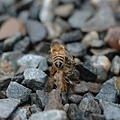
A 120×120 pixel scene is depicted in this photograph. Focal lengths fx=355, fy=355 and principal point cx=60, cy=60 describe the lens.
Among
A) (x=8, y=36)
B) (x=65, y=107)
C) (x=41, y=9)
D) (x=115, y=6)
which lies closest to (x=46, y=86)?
(x=65, y=107)

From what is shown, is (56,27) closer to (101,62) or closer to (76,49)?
(76,49)

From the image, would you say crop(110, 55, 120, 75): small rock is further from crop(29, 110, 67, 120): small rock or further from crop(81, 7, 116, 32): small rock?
crop(29, 110, 67, 120): small rock

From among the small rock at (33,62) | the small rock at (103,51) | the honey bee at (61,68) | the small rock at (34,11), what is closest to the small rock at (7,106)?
the honey bee at (61,68)

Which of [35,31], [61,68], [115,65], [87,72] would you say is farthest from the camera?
[35,31]

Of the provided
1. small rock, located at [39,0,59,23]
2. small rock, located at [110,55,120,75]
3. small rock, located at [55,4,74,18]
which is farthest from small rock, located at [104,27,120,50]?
small rock, located at [39,0,59,23]

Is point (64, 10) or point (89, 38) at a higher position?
point (64, 10)

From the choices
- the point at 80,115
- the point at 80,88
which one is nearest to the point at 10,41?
the point at 80,88
